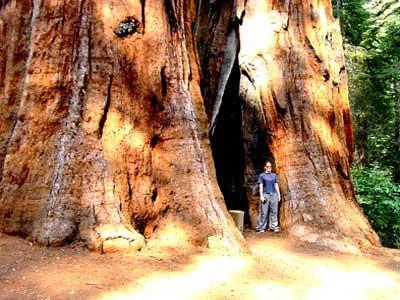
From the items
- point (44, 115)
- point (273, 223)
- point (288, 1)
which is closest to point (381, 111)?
point (288, 1)

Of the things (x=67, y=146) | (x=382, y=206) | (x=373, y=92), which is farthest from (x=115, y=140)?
(x=373, y=92)

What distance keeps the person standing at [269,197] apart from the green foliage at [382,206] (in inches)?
188

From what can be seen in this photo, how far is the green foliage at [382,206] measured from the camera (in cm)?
1254

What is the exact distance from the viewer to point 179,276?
5047 mm

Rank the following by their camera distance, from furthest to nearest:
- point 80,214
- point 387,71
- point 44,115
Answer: point 387,71, point 44,115, point 80,214

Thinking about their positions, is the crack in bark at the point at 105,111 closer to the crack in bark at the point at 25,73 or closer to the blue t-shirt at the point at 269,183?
the crack in bark at the point at 25,73

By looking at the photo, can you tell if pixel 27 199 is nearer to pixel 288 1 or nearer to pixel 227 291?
pixel 227 291

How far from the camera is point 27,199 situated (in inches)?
244

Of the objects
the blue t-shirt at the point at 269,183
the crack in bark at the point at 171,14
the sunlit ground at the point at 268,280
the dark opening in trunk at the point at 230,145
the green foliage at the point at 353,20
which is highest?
the green foliage at the point at 353,20

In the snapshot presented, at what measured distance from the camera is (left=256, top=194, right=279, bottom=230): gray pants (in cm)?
912

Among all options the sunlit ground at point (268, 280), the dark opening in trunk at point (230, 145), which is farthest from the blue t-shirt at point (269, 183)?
the sunlit ground at point (268, 280)

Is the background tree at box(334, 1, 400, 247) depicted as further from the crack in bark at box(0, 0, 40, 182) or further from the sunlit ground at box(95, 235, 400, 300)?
the crack in bark at box(0, 0, 40, 182)

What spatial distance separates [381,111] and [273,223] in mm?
12134

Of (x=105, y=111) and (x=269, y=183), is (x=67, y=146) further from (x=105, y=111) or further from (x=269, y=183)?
(x=269, y=183)
